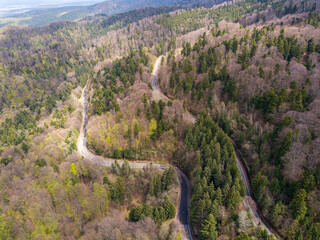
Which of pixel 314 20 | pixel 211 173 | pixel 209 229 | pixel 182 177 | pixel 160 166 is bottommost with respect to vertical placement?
pixel 182 177

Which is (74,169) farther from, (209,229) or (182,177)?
(209,229)

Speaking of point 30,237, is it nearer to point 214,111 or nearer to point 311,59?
point 214,111

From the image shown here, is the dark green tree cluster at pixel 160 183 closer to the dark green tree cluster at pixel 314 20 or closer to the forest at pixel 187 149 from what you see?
the forest at pixel 187 149

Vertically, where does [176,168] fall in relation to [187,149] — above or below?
below

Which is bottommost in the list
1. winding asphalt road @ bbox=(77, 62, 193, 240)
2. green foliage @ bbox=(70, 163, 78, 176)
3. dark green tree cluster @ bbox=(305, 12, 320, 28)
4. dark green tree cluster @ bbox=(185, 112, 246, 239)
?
winding asphalt road @ bbox=(77, 62, 193, 240)

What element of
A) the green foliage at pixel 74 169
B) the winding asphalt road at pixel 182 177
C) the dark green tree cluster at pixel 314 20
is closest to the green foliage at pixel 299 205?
the winding asphalt road at pixel 182 177

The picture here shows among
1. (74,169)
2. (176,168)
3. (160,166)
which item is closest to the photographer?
(74,169)

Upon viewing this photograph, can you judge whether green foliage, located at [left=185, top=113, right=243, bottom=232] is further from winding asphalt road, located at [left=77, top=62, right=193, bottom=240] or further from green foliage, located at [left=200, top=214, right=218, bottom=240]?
winding asphalt road, located at [left=77, top=62, right=193, bottom=240]

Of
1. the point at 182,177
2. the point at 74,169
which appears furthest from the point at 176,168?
the point at 74,169

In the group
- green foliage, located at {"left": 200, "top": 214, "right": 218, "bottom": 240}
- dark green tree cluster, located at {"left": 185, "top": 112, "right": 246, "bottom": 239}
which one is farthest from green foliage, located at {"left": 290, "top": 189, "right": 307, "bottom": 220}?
green foliage, located at {"left": 200, "top": 214, "right": 218, "bottom": 240}
